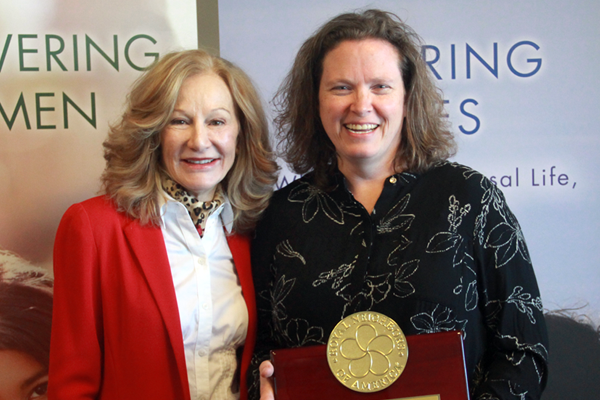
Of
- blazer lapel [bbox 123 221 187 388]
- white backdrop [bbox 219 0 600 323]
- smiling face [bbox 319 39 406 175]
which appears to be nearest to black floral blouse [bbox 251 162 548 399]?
smiling face [bbox 319 39 406 175]

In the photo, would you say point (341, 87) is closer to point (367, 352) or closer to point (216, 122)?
point (216, 122)

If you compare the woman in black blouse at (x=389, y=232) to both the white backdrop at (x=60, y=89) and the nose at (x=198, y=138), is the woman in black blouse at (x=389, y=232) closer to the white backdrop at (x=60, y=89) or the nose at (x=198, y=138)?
the nose at (x=198, y=138)

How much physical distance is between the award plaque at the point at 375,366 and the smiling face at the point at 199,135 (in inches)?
26.2

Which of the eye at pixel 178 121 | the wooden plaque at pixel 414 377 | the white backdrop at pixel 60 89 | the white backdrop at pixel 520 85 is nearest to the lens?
the wooden plaque at pixel 414 377

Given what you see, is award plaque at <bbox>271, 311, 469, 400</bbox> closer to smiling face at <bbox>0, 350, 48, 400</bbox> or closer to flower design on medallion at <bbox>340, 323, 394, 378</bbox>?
flower design on medallion at <bbox>340, 323, 394, 378</bbox>

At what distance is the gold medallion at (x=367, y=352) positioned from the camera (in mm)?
1204

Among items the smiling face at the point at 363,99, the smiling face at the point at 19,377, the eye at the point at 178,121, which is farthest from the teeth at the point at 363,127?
the smiling face at the point at 19,377

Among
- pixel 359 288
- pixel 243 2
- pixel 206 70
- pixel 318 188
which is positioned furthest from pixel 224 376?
pixel 243 2

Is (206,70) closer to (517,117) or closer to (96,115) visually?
(96,115)

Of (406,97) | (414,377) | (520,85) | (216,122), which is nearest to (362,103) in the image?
(406,97)

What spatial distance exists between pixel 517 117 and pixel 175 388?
191 cm

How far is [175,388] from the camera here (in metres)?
1.55

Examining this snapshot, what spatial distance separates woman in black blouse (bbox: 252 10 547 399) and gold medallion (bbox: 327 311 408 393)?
0.54ft

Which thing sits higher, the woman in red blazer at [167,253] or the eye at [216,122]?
the eye at [216,122]
